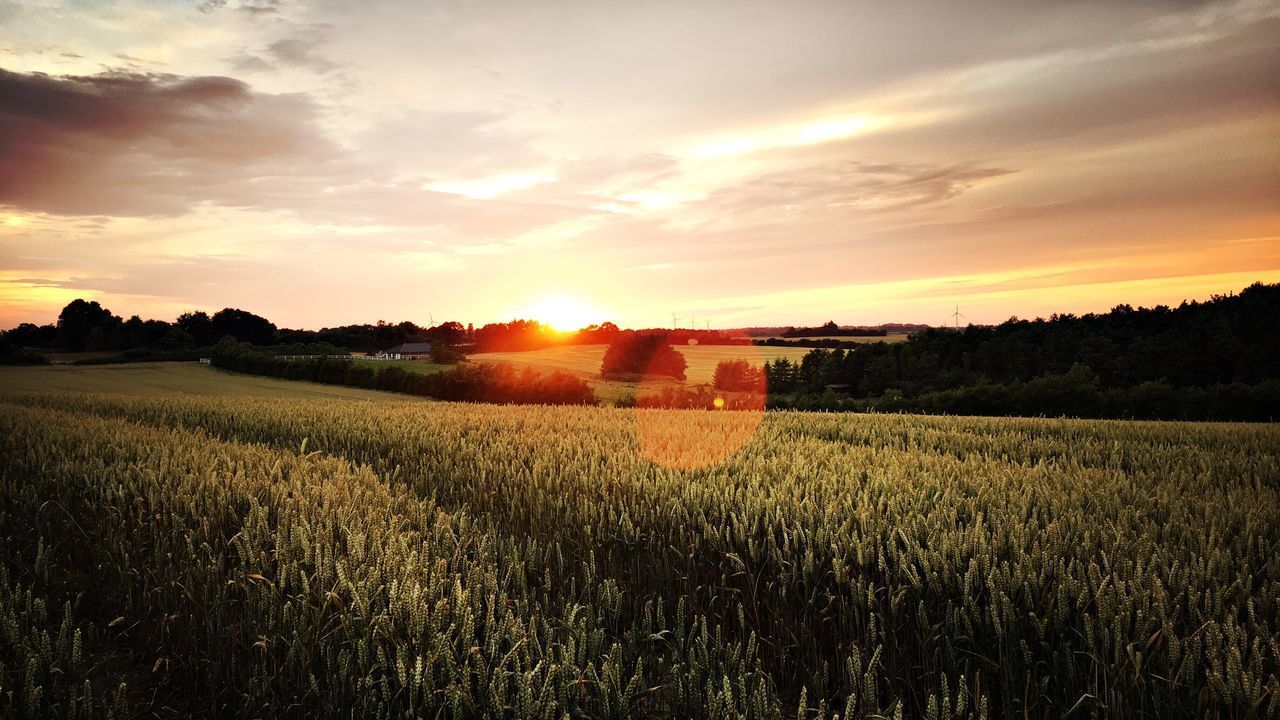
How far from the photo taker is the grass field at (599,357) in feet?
245

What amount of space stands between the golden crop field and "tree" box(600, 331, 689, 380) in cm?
6360

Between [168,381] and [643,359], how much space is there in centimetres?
4238

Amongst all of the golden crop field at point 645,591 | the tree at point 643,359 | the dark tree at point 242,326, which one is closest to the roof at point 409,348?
the dark tree at point 242,326

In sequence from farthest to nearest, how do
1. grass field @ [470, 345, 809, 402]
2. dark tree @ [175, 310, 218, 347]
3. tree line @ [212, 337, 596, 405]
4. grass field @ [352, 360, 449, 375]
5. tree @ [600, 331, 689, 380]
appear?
1. dark tree @ [175, 310, 218, 347]
2. grass field @ [470, 345, 809, 402]
3. tree @ [600, 331, 689, 380]
4. grass field @ [352, 360, 449, 375]
5. tree line @ [212, 337, 596, 405]

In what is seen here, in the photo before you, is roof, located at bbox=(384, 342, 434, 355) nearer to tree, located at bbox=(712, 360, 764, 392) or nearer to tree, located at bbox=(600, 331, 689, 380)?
tree, located at bbox=(600, 331, 689, 380)

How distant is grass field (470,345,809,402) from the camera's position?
74.7m

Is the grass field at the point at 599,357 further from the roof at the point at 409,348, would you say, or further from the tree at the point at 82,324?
the tree at the point at 82,324

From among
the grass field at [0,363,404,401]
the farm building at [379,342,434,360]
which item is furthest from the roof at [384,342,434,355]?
the grass field at [0,363,404,401]

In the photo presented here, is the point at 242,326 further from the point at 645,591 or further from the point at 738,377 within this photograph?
the point at 645,591

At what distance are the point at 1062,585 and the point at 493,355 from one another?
92621 mm

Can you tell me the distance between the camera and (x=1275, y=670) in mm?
2945

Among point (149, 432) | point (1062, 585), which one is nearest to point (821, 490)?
point (1062, 585)

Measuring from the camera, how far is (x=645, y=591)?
4.49m

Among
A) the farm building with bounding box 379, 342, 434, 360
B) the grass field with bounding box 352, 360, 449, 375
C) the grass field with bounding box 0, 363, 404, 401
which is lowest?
the grass field with bounding box 0, 363, 404, 401
